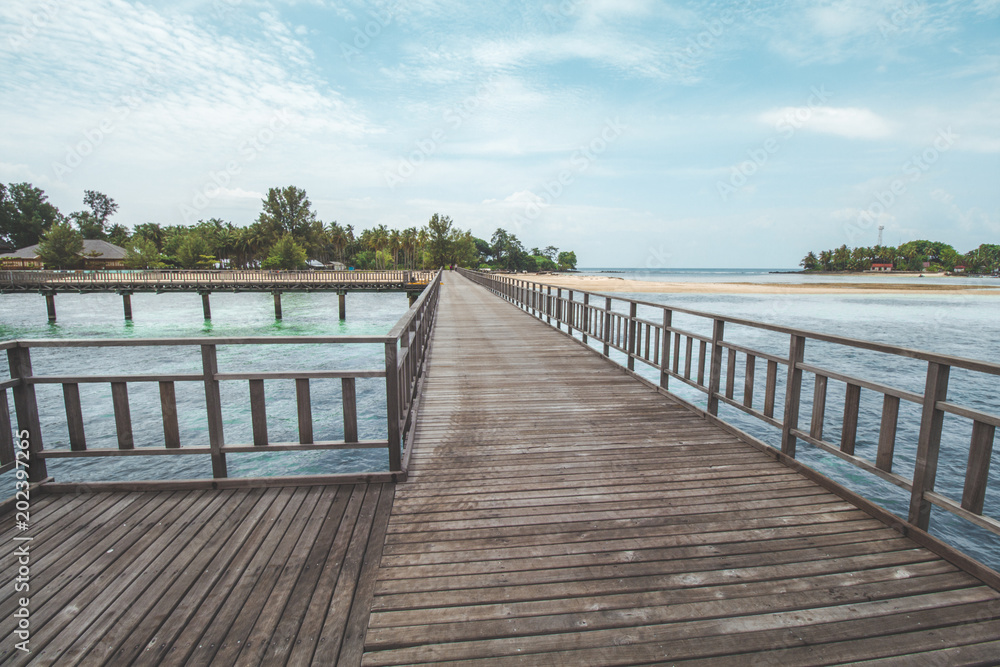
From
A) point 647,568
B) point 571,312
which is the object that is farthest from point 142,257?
point 647,568

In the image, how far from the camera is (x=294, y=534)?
301cm

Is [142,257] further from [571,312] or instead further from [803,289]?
[803,289]

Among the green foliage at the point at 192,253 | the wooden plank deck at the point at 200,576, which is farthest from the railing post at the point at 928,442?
the green foliage at the point at 192,253

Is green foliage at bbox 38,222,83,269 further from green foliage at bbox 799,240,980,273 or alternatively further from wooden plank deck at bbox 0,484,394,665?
green foliage at bbox 799,240,980,273

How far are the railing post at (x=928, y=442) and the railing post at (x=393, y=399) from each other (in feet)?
10.8

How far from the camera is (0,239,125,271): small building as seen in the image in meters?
66.5

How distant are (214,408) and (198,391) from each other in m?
14.3

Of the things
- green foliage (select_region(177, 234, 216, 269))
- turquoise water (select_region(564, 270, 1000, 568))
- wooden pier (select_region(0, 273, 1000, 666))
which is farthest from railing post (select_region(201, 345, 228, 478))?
green foliage (select_region(177, 234, 216, 269))

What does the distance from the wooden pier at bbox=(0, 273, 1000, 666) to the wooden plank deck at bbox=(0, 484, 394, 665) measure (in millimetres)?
11

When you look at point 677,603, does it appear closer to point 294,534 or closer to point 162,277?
point 294,534

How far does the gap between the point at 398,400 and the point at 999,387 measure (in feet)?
53.3

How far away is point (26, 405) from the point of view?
3375 mm

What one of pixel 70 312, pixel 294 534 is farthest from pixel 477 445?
pixel 70 312

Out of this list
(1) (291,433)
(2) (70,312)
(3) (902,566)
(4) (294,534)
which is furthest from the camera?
(2) (70,312)
